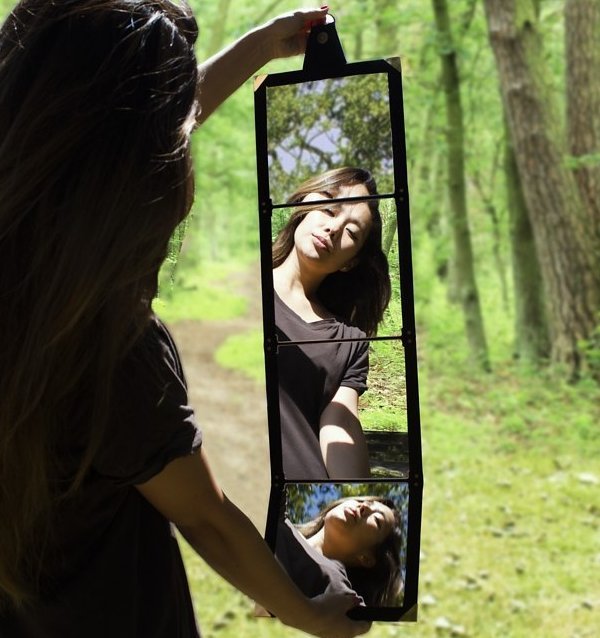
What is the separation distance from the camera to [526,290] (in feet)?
22.4

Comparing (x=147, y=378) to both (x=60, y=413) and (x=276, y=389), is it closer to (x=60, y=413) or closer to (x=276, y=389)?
(x=60, y=413)

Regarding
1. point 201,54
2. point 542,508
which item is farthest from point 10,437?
point 201,54

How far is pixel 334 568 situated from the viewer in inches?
50.6

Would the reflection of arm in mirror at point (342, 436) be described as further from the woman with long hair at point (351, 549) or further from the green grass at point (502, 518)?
the green grass at point (502, 518)

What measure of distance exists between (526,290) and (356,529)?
18.9ft

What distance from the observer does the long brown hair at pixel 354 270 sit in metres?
1.36

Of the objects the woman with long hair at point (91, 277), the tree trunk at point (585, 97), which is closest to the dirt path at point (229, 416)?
the tree trunk at point (585, 97)

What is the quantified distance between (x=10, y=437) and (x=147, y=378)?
154 millimetres

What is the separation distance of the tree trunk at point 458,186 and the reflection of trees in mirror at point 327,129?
5.48 meters

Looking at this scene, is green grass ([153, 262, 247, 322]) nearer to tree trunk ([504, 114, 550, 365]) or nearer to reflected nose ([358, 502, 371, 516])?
tree trunk ([504, 114, 550, 365])

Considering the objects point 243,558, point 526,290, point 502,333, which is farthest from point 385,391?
point 502,333

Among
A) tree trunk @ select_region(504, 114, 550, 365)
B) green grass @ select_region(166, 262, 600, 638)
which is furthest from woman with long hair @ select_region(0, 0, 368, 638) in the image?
tree trunk @ select_region(504, 114, 550, 365)

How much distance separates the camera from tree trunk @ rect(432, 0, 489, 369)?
22.0 ft

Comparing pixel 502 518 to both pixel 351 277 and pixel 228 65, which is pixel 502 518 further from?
pixel 228 65
